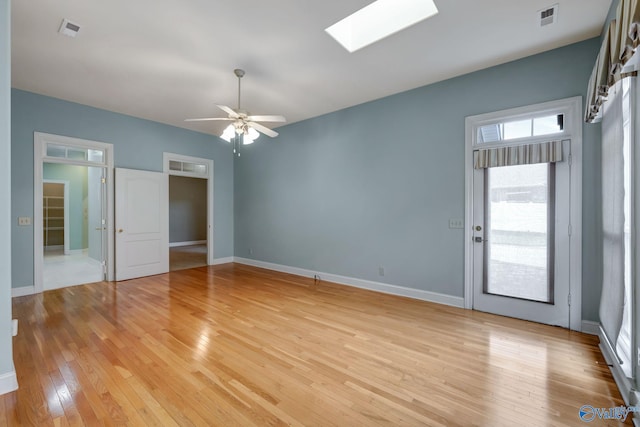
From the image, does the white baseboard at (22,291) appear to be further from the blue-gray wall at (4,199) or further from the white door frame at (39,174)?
the blue-gray wall at (4,199)

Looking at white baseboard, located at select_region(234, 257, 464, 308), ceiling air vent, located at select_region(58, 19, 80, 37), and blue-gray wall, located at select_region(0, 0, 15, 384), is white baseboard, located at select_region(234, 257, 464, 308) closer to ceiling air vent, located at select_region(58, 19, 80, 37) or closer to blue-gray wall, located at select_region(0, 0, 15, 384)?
blue-gray wall, located at select_region(0, 0, 15, 384)

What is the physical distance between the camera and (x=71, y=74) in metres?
3.62

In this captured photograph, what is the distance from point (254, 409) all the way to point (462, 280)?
10.00ft

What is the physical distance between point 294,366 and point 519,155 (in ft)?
11.2

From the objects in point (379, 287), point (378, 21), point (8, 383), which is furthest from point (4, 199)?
point (379, 287)

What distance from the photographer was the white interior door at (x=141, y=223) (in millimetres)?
5059

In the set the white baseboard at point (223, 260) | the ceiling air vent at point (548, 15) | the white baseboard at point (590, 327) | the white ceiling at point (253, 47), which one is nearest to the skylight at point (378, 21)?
the white ceiling at point (253, 47)

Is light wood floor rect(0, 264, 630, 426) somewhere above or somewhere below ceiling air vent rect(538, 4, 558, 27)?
below

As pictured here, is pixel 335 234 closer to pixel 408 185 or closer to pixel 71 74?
pixel 408 185

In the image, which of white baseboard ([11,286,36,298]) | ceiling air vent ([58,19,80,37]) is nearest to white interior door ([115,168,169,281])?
white baseboard ([11,286,36,298])

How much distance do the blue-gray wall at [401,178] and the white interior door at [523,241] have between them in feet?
0.63

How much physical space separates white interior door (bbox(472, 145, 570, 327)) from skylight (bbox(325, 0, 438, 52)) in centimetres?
204

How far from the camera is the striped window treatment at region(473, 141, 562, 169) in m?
3.00

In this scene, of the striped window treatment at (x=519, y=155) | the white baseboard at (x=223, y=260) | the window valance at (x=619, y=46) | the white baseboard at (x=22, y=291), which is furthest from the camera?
the white baseboard at (x=223, y=260)
